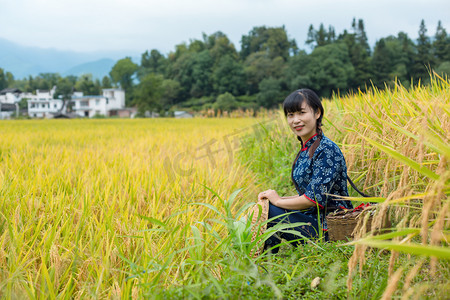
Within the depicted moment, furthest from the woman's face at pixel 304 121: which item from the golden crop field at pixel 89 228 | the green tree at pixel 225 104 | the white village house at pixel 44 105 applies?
the white village house at pixel 44 105

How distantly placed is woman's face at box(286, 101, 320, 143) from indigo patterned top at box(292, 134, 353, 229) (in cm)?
6

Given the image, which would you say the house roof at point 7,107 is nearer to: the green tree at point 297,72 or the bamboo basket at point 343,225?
the green tree at point 297,72

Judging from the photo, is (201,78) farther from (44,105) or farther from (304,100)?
(304,100)

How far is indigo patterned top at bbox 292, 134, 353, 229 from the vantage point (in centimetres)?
178

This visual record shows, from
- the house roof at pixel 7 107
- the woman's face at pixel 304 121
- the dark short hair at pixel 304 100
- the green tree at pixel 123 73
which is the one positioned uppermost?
the green tree at pixel 123 73

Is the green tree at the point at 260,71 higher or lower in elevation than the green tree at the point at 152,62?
lower

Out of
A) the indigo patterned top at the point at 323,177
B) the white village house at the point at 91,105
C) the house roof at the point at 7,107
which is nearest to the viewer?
the indigo patterned top at the point at 323,177

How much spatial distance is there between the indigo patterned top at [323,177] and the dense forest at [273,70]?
26.2m

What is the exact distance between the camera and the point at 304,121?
75.9 inches

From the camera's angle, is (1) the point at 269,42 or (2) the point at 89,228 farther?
(1) the point at 269,42

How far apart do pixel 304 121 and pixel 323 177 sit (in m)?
0.32

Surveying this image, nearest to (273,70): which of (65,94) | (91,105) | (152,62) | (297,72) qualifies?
(297,72)

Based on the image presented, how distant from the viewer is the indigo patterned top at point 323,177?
178 centimetres

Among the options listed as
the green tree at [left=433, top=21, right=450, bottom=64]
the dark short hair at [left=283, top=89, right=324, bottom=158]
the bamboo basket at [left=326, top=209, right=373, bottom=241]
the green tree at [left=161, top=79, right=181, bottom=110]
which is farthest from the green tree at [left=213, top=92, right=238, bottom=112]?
the bamboo basket at [left=326, top=209, right=373, bottom=241]
